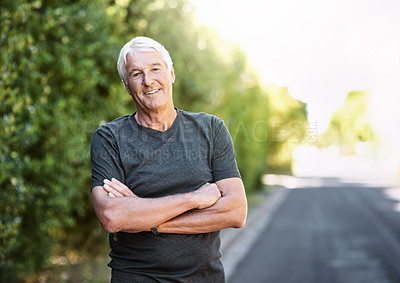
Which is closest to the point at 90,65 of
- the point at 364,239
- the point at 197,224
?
the point at 197,224

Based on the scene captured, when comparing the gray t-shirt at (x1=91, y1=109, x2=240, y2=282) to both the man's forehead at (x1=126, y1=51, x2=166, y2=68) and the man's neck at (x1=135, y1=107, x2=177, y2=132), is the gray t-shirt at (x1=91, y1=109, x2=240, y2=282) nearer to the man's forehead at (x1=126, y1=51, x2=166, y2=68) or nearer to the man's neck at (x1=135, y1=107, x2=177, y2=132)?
the man's neck at (x1=135, y1=107, x2=177, y2=132)

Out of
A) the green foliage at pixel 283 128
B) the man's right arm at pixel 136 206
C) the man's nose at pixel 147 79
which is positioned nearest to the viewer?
the man's right arm at pixel 136 206

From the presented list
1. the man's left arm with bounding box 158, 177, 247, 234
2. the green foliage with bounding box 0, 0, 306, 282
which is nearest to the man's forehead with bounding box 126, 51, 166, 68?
the man's left arm with bounding box 158, 177, 247, 234

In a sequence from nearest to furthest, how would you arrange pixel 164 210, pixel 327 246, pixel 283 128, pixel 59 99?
pixel 164 210
pixel 59 99
pixel 327 246
pixel 283 128

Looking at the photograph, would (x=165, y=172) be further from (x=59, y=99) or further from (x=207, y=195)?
(x=59, y=99)

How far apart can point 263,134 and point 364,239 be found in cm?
1171

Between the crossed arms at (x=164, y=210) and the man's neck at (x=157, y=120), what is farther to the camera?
the man's neck at (x=157, y=120)

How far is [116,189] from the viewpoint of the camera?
209 centimetres

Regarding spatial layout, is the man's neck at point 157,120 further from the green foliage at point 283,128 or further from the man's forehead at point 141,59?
the green foliage at point 283,128

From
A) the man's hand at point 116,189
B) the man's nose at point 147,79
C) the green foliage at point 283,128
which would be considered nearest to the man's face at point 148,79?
the man's nose at point 147,79

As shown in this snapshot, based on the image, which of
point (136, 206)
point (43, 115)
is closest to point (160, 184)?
point (136, 206)

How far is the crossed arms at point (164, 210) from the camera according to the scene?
2.04 m

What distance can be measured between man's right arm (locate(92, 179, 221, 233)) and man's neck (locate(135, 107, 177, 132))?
→ 0.36 m

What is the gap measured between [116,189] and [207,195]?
0.45 m
